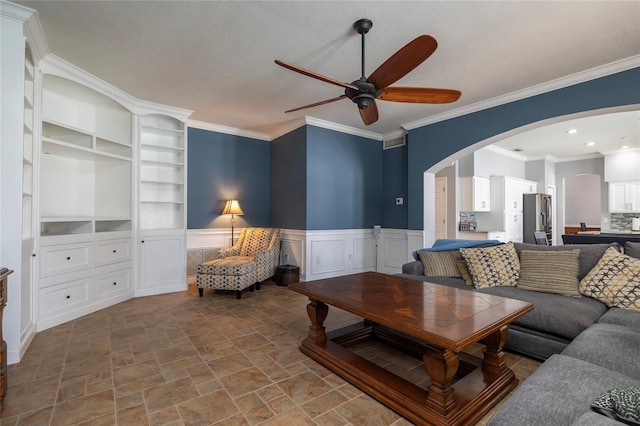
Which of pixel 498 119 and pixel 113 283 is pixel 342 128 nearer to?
pixel 498 119

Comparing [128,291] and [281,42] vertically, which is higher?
[281,42]

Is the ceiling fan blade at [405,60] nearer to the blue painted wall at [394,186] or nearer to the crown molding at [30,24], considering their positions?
the crown molding at [30,24]

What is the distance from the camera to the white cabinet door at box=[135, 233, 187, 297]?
4320mm

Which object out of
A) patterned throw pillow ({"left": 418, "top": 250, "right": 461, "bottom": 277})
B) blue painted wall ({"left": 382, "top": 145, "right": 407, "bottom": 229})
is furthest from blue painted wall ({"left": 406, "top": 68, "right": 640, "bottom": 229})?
patterned throw pillow ({"left": 418, "top": 250, "right": 461, "bottom": 277})

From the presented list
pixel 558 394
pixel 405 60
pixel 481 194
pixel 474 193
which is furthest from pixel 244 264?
pixel 481 194

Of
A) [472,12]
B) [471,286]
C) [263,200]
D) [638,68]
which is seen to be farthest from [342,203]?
[638,68]

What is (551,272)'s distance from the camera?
9.00 ft

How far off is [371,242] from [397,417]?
4.23 meters

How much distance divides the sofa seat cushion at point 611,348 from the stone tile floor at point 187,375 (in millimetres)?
611

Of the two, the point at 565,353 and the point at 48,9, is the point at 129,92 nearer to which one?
the point at 48,9

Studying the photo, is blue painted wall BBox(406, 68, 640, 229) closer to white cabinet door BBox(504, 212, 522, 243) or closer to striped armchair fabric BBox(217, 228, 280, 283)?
striped armchair fabric BBox(217, 228, 280, 283)

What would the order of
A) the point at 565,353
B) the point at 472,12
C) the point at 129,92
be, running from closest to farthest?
1. the point at 565,353
2. the point at 472,12
3. the point at 129,92

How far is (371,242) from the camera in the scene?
5887 millimetres

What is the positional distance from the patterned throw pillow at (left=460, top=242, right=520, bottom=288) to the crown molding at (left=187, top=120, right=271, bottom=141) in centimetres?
427
